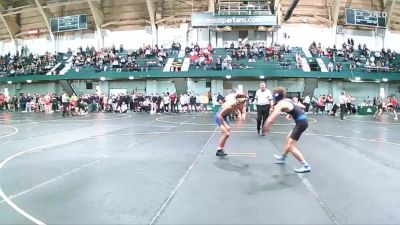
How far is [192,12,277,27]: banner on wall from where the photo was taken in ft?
115

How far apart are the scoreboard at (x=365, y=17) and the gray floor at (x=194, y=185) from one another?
28673 millimetres

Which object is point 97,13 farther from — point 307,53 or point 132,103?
point 307,53

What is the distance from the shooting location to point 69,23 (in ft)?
128

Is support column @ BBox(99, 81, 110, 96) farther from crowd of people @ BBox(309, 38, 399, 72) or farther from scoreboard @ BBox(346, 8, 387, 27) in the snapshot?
scoreboard @ BBox(346, 8, 387, 27)

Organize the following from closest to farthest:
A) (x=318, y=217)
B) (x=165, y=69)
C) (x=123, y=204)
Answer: (x=318, y=217) < (x=123, y=204) < (x=165, y=69)

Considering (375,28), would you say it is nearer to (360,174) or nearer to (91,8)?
(91,8)

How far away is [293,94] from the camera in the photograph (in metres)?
→ 36.6

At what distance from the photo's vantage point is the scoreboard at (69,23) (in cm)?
3869

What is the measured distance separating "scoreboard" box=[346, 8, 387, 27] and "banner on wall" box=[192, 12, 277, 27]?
752cm

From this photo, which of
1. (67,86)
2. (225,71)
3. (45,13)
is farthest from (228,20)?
(45,13)

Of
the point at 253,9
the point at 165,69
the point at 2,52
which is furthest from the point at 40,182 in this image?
the point at 2,52

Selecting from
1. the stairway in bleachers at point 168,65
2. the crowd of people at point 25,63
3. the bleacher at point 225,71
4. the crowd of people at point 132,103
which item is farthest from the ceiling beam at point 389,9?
the crowd of people at point 25,63

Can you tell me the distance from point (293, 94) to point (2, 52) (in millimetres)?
35381

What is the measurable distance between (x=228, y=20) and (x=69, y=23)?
16396mm
